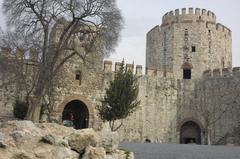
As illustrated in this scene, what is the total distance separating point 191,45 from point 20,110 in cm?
1178

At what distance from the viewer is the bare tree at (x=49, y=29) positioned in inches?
567

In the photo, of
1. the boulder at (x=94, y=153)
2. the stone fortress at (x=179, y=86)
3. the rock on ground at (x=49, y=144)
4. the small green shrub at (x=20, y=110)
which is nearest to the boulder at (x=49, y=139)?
the rock on ground at (x=49, y=144)

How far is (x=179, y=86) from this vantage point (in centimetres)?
2405

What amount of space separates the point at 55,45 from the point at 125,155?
22.1ft

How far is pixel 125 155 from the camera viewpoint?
9656 mm

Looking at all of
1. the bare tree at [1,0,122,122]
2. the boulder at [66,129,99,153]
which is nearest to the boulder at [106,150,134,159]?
the boulder at [66,129,99,153]

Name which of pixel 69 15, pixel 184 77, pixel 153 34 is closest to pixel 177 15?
pixel 153 34

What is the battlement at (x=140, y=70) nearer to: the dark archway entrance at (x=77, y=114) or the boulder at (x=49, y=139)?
the dark archway entrance at (x=77, y=114)

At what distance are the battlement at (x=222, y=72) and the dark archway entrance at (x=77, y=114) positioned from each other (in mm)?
8078

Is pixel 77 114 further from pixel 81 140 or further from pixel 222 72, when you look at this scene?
pixel 81 140

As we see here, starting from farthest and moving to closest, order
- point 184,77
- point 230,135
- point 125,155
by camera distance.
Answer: point 184,77
point 230,135
point 125,155

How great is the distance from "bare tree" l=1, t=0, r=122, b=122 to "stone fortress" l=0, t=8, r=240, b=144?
4.49 m

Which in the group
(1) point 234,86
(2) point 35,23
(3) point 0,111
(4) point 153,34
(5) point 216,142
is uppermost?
(4) point 153,34

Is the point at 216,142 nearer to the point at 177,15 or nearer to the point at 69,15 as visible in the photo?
the point at 177,15
